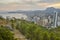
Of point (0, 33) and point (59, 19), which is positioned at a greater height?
point (0, 33)

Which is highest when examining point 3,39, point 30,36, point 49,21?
point 3,39

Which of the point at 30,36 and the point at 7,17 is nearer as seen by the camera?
the point at 30,36

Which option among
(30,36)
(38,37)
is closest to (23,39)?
(30,36)

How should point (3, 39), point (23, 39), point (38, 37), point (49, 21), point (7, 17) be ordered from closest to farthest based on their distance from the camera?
point (3, 39) < point (38, 37) < point (23, 39) < point (7, 17) < point (49, 21)

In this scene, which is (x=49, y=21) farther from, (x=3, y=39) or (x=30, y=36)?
(x=3, y=39)

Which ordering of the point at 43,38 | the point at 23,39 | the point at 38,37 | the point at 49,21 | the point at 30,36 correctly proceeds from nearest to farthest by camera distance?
1. the point at 43,38
2. the point at 38,37
3. the point at 30,36
4. the point at 23,39
5. the point at 49,21

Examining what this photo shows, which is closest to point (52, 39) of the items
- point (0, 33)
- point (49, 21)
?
point (0, 33)

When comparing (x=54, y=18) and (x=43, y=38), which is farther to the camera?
(x=54, y=18)

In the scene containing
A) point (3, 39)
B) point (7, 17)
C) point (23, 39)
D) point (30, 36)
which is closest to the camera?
point (3, 39)

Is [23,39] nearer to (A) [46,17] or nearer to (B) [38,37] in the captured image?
(B) [38,37]
